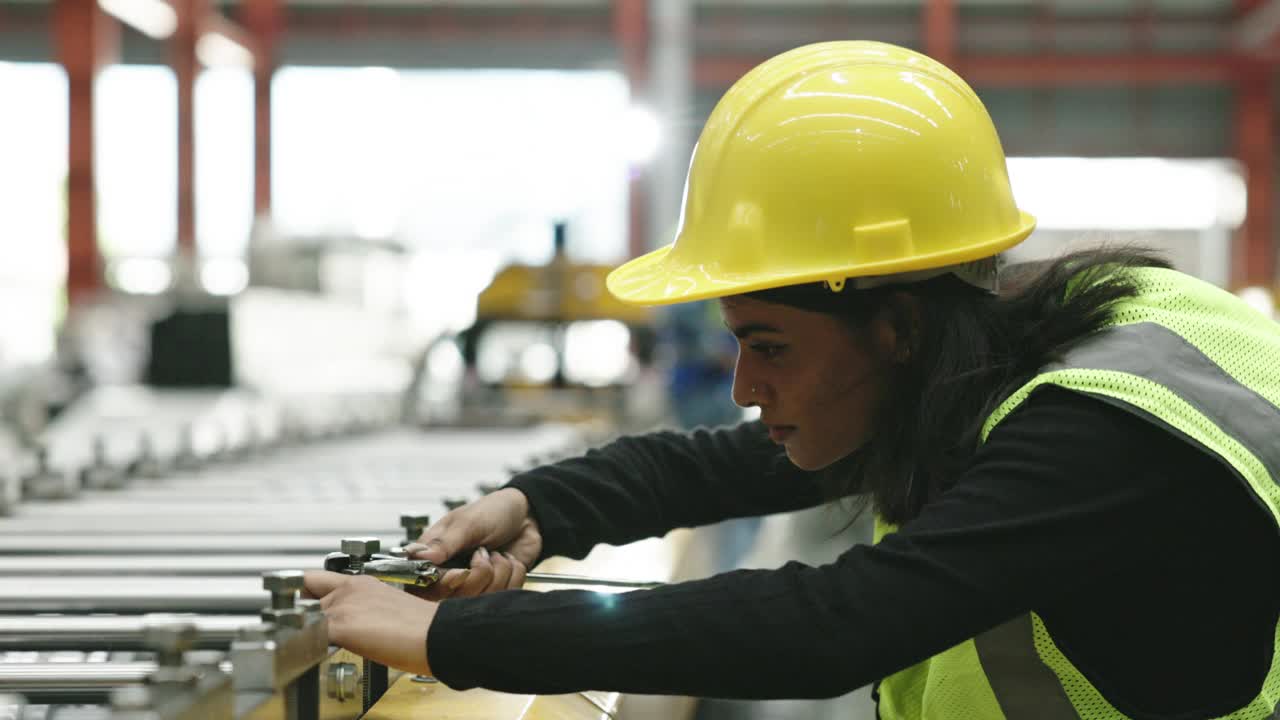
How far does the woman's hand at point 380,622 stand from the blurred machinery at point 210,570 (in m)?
0.02

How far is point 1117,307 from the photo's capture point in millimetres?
1242

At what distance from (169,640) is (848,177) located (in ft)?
2.67

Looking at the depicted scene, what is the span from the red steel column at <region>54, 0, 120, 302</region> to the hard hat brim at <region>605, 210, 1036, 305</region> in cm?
962

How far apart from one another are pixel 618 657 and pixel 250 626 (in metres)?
0.32

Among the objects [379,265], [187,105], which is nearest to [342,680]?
[379,265]

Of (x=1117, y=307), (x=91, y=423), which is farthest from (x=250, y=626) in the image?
(x=91, y=423)

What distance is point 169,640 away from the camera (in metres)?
0.88

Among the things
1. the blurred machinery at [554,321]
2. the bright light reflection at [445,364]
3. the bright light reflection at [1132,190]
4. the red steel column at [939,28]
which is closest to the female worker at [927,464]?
the blurred machinery at [554,321]

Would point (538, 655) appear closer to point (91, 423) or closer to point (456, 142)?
point (91, 423)

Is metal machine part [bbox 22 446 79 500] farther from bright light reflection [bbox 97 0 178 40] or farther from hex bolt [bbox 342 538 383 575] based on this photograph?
bright light reflection [bbox 97 0 178 40]

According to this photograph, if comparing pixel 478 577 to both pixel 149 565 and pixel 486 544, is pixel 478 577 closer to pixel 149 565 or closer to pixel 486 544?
pixel 486 544

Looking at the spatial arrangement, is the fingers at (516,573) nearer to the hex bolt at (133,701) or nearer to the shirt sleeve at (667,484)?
the shirt sleeve at (667,484)

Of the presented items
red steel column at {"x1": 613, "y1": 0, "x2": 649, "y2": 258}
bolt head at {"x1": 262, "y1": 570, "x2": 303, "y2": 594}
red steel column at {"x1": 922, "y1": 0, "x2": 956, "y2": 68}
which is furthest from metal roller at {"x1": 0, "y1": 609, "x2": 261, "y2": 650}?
red steel column at {"x1": 922, "y1": 0, "x2": 956, "y2": 68}

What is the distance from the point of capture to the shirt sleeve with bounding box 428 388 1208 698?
3.17 ft
